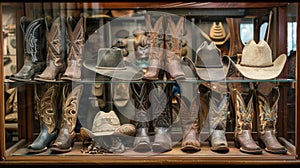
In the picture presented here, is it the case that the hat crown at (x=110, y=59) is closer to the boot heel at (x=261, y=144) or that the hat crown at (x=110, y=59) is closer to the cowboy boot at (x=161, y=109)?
the cowboy boot at (x=161, y=109)

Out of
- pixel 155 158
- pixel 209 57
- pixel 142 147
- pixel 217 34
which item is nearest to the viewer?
pixel 155 158

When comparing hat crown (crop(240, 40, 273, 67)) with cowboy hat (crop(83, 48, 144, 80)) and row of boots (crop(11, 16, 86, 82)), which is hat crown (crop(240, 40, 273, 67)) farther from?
row of boots (crop(11, 16, 86, 82))

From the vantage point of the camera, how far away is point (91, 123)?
5.68ft

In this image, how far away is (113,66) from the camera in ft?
5.68

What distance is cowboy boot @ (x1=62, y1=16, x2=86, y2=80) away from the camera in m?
1.71

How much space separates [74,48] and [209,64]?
59cm

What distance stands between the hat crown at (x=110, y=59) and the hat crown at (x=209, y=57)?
13.3 inches

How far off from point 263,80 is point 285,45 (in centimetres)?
21

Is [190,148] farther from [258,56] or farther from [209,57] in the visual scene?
[258,56]

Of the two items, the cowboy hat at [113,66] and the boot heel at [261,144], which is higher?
the cowboy hat at [113,66]

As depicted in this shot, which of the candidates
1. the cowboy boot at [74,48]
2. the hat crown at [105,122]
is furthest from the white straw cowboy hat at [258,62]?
the cowboy boot at [74,48]

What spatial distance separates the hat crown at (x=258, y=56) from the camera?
174 centimetres

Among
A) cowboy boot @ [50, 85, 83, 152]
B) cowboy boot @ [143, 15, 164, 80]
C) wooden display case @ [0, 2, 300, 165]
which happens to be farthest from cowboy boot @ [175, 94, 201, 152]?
cowboy boot @ [50, 85, 83, 152]

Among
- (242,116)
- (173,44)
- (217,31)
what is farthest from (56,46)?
(242,116)
